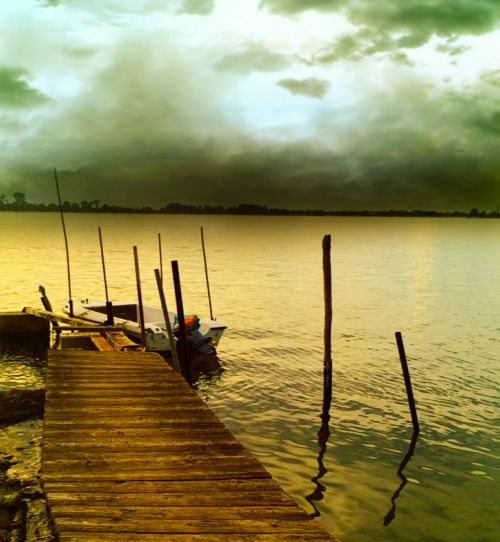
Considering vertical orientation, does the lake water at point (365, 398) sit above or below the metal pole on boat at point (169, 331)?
below

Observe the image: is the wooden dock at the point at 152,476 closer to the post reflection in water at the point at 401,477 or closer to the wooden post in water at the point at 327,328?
the post reflection in water at the point at 401,477

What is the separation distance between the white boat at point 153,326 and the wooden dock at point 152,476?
29.8ft

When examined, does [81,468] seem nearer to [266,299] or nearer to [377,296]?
[266,299]

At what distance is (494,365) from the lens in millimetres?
22359

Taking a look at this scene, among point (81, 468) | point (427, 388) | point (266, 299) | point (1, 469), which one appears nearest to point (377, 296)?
point (266, 299)

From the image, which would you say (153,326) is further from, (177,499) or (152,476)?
(177,499)

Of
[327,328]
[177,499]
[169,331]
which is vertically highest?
[177,499]

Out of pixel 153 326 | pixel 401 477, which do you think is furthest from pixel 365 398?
pixel 153 326

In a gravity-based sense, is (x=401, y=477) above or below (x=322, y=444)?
below

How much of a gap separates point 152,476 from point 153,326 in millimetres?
13171

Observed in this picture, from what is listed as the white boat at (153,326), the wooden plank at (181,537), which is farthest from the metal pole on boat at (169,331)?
the wooden plank at (181,537)

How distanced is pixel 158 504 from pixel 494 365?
19.9 meters

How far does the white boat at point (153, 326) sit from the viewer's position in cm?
1883

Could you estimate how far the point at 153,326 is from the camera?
19.2 meters
